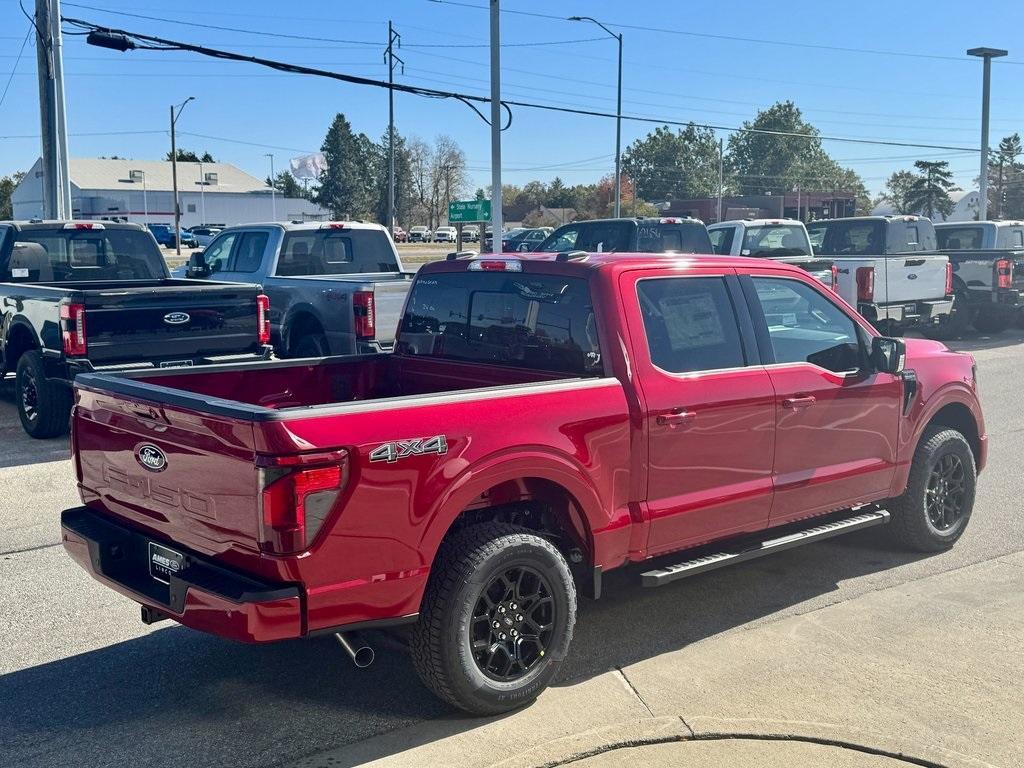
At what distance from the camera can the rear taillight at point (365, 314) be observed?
36.2 feet

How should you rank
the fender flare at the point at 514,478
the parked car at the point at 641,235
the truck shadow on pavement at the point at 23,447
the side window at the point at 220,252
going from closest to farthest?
the fender flare at the point at 514,478
the truck shadow on pavement at the point at 23,447
the side window at the point at 220,252
the parked car at the point at 641,235

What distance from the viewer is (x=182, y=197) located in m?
98.7

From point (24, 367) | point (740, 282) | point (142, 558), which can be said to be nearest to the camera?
point (142, 558)

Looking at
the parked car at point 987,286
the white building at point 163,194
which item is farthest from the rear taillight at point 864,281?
the white building at point 163,194

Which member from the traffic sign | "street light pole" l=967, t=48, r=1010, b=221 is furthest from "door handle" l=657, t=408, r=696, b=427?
"street light pole" l=967, t=48, r=1010, b=221

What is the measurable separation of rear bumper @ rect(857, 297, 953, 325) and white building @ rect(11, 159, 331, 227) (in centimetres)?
7859

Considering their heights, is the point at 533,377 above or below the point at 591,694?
above

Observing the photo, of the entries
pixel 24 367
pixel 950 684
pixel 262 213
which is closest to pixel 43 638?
pixel 950 684

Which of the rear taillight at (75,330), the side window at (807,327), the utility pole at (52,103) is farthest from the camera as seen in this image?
the utility pole at (52,103)

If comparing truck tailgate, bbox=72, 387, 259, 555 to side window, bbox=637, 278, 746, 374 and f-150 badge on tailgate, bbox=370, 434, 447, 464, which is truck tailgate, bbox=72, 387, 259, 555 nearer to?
f-150 badge on tailgate, bbox=370, 434, 447, 464

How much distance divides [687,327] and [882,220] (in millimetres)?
14635

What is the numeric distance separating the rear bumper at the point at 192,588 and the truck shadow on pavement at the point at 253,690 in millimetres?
496

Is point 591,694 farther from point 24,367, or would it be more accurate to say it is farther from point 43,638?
point 24,367

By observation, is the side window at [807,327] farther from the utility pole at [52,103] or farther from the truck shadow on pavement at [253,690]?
the utility pole at [52,103]
